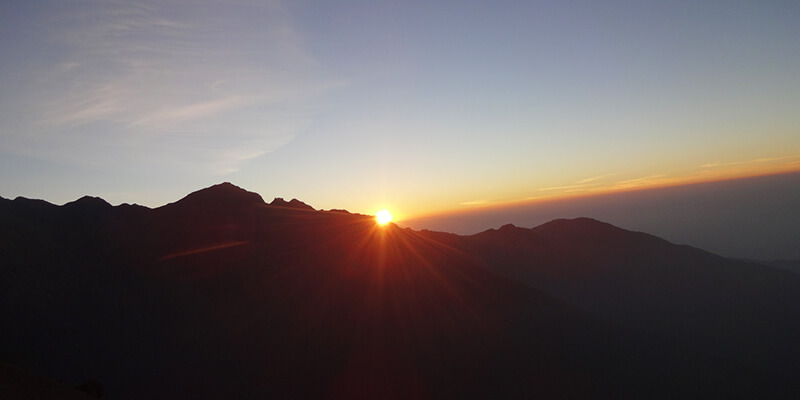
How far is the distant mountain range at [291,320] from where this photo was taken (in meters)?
29.0

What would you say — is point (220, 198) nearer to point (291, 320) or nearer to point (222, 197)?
point (222, 197)

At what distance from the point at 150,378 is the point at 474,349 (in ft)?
75.8

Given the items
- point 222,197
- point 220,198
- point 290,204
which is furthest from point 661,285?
point 220,198

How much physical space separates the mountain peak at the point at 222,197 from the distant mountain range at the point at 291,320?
0.21 m

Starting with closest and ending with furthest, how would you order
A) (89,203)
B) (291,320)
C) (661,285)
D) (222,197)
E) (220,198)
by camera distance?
(291,320), (89,203), (220,198), (222,197), (661,285)

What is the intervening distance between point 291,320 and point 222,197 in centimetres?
1943

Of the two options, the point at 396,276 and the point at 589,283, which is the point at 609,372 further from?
the point at 589,283

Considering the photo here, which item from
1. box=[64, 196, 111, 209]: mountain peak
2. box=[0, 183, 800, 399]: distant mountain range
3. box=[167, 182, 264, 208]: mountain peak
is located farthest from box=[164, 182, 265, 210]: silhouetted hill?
box=[64, 196, 111, 209]: mountain peak

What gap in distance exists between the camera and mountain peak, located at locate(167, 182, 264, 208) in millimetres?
46125

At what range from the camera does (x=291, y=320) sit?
35.2 m

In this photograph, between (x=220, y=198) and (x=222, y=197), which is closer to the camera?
(x=220, y=198)

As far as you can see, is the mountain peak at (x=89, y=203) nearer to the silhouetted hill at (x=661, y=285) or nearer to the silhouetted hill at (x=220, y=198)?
the silhouetted hill at (x=220, y=198)

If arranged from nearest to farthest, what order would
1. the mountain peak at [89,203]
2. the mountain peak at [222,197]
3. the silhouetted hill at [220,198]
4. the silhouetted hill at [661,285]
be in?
the mountain peak at [89,203]
the silhouetted hill at [220,198]
the mountain peak at [222,197]
the silhouetted hill at [661,285]

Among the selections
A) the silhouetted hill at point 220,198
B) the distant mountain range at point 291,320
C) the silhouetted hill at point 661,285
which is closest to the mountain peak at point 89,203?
the distant mountain range at point 291,320
